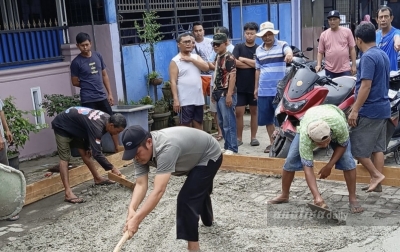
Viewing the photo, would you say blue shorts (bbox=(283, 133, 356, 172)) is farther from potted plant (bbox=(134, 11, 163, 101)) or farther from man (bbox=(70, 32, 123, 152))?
potted plant (bbox=(134, 11, 163, 101))

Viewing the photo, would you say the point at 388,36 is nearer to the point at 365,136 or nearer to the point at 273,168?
the point at 365,136

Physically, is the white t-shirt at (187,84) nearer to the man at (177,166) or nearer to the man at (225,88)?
the man at (225,88)

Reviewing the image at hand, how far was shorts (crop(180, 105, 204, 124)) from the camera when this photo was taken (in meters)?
7.34

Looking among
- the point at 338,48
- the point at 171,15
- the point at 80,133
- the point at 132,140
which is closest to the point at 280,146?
the point at 338,48

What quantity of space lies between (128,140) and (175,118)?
567 cm

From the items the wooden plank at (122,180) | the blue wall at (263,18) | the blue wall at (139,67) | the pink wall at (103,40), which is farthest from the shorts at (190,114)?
the blue wall at (263,18)

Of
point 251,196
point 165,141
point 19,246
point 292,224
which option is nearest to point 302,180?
point 251,196

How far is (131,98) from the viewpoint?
→ 927 centimetres

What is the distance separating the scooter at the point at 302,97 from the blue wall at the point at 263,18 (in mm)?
5464

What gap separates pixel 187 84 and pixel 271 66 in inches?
49.3

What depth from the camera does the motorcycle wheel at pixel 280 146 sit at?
6.47 metres

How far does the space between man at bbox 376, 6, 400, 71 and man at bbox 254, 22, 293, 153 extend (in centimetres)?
130

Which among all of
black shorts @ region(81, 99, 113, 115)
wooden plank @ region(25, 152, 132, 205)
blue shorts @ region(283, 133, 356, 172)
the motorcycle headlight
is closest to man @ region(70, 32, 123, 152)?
black shorts @ region(81, 99, 113, 115)

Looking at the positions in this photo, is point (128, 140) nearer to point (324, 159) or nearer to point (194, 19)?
Answer: point (324, 159)
